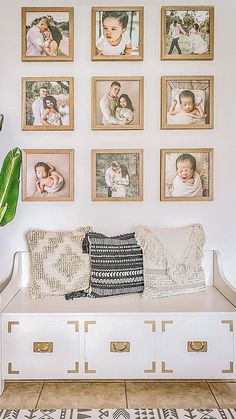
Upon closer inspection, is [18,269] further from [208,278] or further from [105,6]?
[105,6]

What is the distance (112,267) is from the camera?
2.93 meters

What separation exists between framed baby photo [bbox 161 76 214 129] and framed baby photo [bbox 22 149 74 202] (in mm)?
723

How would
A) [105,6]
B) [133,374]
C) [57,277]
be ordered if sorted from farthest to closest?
1. [105,6]
2. [57,277]
3. [133,374]

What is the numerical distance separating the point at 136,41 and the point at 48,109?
2.47ft

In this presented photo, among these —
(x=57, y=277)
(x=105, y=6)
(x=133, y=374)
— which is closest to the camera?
(x=133, y=374)

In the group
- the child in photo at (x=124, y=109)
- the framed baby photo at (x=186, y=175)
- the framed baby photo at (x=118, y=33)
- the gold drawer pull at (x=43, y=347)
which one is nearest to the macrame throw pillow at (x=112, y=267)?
the gold drawer pull at (x=43, y=347)

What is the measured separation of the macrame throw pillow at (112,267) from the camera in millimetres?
2920

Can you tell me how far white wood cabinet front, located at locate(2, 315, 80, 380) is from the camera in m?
2.59

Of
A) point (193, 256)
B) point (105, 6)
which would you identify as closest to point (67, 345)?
point (193, 256)

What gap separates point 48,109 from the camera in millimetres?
3201

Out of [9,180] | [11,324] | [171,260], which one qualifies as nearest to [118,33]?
[9,180]

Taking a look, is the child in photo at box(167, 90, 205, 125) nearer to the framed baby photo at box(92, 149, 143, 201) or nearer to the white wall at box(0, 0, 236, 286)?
the white wall at box(0, 0, 236, 286)

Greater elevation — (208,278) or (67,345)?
(208,278)

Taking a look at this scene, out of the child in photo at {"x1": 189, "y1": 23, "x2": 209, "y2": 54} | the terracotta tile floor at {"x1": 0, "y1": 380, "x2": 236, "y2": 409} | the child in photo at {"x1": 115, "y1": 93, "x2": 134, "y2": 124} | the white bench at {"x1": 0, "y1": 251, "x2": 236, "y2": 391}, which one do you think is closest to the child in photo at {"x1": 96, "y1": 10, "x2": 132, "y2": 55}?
the child in photo at {"x1": 115, "y1": 93, "x2": 134, "y2": 124}
